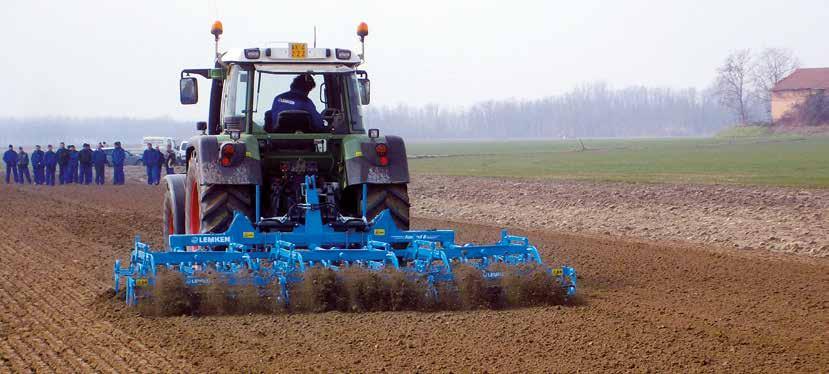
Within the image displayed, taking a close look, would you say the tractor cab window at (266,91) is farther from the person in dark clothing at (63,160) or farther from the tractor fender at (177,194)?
the person in dark clothing at (63,160)

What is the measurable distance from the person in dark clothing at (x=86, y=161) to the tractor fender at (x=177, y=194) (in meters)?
22.4

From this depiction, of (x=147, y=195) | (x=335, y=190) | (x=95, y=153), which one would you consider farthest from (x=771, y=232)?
(x=95, y=153)

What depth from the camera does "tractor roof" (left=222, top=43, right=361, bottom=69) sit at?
9000 millimetres

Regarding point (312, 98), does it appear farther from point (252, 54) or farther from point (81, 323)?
point (81, 323)

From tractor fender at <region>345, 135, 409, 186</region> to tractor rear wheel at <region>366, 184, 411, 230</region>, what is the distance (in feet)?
0.43

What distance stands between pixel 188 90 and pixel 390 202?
7.20 ft

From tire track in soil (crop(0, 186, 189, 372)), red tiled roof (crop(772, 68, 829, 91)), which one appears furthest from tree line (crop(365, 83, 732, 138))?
tire track in soil (crop(0, 186, 189, 372))

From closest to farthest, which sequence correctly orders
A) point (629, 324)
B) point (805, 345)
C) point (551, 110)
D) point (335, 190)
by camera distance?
point (805, 345), point (629, 324), point (335, 190), point (551, 110)

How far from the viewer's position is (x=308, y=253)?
25.7 feet

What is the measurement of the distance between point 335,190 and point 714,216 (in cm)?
863

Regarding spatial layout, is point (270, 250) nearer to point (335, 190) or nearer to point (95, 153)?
point (335, 190)

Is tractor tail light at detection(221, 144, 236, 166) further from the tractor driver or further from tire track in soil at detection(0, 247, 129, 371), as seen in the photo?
tire track in soil at detection(0, 247, 129, 371)

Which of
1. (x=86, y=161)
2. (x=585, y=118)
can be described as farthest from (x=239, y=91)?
(x=585, y=118)

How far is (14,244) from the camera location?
42.7 feet
